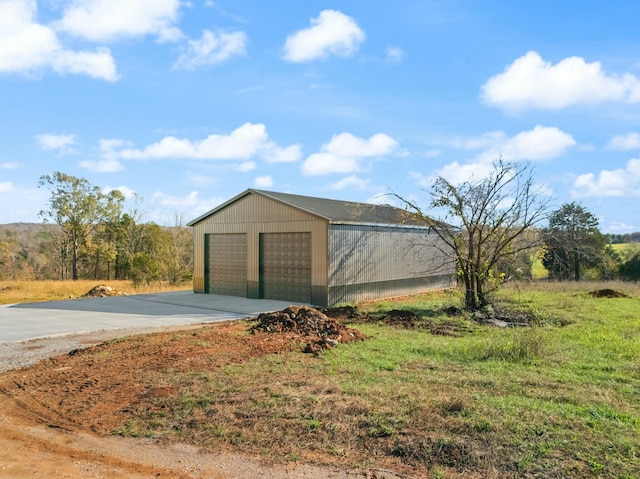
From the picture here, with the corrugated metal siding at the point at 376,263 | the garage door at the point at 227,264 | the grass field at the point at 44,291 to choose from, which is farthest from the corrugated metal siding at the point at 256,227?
the grass field at the point at 44,291

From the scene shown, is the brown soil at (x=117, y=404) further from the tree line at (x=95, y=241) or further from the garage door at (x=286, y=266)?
the tree line at (x=95, y=241)

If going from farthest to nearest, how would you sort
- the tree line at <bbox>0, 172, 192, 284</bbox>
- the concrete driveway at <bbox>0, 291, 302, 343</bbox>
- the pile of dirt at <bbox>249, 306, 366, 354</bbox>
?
the tree line at <bbox>0, 172, 192, 284</bbox> → the concrete driveway at <bbox>0, 291, 302, 343</bbox> → the pile of dirt at <bbox>249, 306, 366, 354</bbox>

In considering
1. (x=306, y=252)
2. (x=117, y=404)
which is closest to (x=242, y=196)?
(x=306, y=252)

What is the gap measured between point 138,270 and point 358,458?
26.1 metres

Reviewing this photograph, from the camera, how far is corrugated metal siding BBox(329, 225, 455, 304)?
16.0m

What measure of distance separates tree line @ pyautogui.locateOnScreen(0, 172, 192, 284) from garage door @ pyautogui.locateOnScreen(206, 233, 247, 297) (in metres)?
12.2

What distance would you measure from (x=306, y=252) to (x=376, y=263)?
2936 millimetres

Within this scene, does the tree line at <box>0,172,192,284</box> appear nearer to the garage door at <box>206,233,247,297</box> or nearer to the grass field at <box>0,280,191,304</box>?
the grass field at <box>0,280,191,304</box>

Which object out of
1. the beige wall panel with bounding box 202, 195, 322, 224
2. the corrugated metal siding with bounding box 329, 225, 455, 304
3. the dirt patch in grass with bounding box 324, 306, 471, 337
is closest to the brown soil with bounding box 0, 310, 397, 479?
the dirt patch in grass with bounding box 324, 306, 471, 337

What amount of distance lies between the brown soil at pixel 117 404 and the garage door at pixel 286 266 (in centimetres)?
574

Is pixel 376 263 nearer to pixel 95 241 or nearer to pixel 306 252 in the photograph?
pixel 306 252

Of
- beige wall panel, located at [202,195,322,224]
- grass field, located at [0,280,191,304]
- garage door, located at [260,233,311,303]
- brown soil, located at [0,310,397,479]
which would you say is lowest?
brown soil, located at [0,310,397,479]

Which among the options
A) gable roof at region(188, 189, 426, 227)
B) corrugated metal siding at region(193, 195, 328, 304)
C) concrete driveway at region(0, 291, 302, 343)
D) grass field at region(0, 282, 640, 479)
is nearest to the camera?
grass field at region(0, 282, 640, 479)

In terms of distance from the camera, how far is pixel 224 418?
526 centimetres
